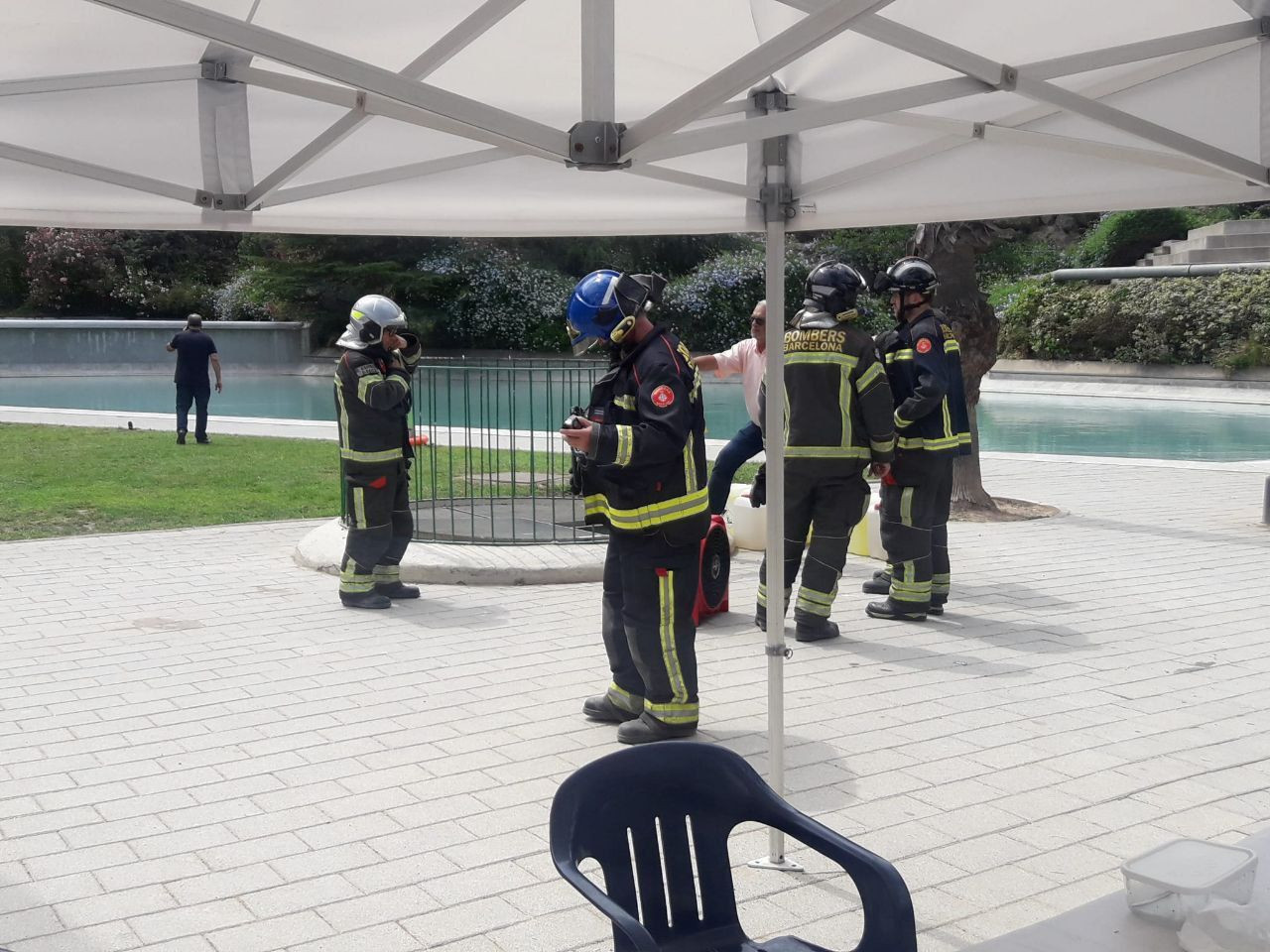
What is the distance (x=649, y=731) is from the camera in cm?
560

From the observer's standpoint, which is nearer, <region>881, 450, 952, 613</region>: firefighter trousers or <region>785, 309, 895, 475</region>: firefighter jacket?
<region>785, 309, 895, 475</region>: firefighter jacket

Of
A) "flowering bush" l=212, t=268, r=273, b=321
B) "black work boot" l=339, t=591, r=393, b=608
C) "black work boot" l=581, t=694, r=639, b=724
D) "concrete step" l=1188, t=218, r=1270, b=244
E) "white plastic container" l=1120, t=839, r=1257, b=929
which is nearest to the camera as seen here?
"white plastic container" l=1120, t=839, r=1257, b=929

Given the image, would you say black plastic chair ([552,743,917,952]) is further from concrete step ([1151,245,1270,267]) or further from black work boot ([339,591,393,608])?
concrete step ([1151,245,1270,267])

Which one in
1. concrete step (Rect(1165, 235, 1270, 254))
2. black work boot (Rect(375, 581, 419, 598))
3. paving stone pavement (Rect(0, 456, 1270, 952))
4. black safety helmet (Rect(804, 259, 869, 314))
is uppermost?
concrete step (Rect(1165, 235, 1270, 254))

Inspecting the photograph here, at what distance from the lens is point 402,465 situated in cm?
818

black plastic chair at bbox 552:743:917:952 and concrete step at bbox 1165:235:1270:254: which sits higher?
concrete step at bbox 1165:235:1270:254

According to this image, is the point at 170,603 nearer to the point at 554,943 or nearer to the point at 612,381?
the point at 612,381

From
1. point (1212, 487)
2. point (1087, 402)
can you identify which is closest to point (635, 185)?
point (1212, 487)

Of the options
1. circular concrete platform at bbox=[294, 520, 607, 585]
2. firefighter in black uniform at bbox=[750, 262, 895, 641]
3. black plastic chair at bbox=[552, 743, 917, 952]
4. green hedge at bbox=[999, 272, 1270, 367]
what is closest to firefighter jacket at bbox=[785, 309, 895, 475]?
firefighter in black uniform at bbox=[750, 262, 895, 641]

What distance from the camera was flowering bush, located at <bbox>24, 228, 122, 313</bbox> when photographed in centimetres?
3925

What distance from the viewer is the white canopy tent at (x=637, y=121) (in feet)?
12.2

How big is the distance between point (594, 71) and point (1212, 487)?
38.9 ft

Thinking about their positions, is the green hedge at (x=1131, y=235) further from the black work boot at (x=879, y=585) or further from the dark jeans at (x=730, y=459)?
the black work boot at (x=879, y=585)

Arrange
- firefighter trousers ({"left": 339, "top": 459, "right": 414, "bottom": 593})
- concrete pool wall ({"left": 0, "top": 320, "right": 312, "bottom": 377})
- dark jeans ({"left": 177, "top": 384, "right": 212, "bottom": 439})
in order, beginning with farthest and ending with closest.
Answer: concrete pool wall ({"left": 0, "top": 320, "right": 312, "bottom": 377}) → dark jeans ({"left": 177, "top": 384, "right": 212, "bottom": 439}) → firefighter trousers ({"left": 339, "top": 459, "right": 414, "bottom": 593})
